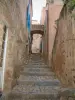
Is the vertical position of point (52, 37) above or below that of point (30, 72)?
above

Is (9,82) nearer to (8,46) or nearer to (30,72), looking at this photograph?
(8,46)

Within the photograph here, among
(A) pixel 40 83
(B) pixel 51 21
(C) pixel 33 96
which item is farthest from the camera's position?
(B) pixel 51 21

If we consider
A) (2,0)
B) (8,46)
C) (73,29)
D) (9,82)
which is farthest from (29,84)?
(2,0)

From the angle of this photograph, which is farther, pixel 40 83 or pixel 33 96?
pixel 40 83

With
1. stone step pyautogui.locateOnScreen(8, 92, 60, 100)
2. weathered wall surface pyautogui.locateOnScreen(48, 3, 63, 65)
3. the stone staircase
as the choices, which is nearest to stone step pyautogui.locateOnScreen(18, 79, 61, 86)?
the stone staircase

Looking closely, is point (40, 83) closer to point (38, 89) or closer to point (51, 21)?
point (38, 89)

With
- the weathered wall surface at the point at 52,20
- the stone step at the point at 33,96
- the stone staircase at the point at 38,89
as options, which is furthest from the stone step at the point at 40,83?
the weathered wall surface at the point at 52,20

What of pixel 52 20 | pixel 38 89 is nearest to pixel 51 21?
pixel 52 20

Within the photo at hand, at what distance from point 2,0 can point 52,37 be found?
5999mm

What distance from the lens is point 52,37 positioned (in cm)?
958

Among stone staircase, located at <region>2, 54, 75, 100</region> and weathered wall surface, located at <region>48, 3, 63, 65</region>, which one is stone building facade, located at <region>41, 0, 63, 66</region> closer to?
weathered wall surface, located at <region>48, 3, 63, 65</region>

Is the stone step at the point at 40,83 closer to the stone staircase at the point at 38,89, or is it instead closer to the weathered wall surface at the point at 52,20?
the stone staircase at the point at 38,89

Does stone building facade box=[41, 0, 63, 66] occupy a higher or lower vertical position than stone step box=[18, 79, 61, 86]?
higher

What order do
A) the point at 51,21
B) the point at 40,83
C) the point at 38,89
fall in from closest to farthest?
1. the point at 38,89
2. the point at 40,83
3. the point at 51,21
